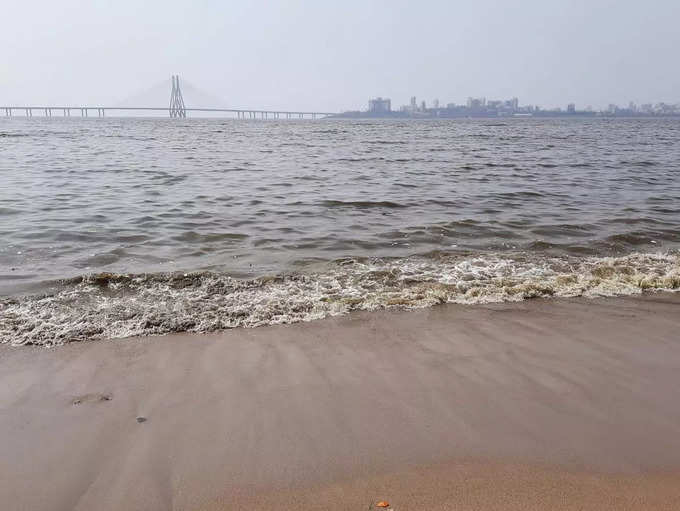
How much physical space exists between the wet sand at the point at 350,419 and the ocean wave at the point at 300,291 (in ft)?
1.00

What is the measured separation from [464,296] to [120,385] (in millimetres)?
3002

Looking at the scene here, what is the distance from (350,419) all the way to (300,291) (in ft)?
7.31

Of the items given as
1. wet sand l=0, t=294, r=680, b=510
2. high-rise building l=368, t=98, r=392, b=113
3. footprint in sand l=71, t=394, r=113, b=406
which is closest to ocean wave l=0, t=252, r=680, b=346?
wet sand l=0, t=294, r=680, b=510

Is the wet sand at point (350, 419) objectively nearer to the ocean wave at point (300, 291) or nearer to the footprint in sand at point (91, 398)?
the footprint in sand at point (91, 398)

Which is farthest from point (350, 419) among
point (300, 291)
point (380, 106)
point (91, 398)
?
point (380, 106)

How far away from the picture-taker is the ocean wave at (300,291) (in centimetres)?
399

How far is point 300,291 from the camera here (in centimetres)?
478

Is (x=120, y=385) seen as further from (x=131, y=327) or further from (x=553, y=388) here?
(x=553, y=388)

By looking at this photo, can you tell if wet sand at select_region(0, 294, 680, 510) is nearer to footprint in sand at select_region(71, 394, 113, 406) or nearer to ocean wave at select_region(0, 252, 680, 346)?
footprint in sand at select_region(71, 394, 113, 406)

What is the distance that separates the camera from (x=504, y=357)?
3.40 metres

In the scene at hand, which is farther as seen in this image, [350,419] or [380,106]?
[380,106]

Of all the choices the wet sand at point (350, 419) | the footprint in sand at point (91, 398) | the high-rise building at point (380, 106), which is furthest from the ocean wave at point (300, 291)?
the high-rise building at point (380, 106)

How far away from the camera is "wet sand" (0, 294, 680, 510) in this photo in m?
2.14

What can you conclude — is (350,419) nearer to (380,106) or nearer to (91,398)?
(91,398)
